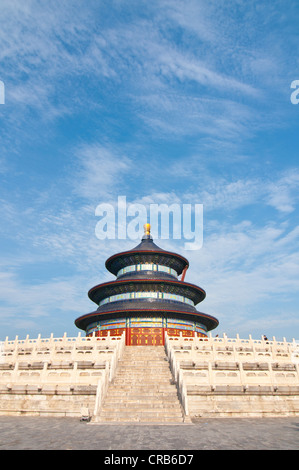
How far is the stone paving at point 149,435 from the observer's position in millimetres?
7996

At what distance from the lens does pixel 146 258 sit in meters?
41.2

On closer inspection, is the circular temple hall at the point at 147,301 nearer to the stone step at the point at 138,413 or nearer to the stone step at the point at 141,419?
the stone step at the point at 138,413

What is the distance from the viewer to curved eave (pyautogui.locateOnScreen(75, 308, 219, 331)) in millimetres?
33594

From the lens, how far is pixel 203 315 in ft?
120

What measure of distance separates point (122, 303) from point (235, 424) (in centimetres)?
2496

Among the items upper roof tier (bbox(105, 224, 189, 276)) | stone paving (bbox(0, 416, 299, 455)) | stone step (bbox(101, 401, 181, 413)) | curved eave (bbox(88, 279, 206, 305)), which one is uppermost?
upper roof tier (bbox(105, 224, 189, 276))

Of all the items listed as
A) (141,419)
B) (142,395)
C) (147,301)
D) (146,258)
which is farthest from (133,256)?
(141,419)

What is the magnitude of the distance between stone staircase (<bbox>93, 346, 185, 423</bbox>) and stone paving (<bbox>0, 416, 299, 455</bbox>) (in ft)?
3.49

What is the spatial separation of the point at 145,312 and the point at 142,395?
1990 centimetres

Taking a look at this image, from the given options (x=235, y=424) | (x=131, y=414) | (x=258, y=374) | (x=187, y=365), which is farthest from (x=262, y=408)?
(x=131, y=414)

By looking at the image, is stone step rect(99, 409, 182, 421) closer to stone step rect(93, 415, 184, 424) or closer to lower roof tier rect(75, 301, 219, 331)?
stone step rect(93, 415, 184, 424)

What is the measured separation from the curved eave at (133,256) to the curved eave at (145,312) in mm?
8426

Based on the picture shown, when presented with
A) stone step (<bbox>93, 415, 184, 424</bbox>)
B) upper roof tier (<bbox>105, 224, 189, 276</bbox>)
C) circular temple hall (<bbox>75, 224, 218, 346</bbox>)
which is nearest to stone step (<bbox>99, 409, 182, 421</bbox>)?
stone step (<bbox>93, 415, 184, 424</bbox>)
